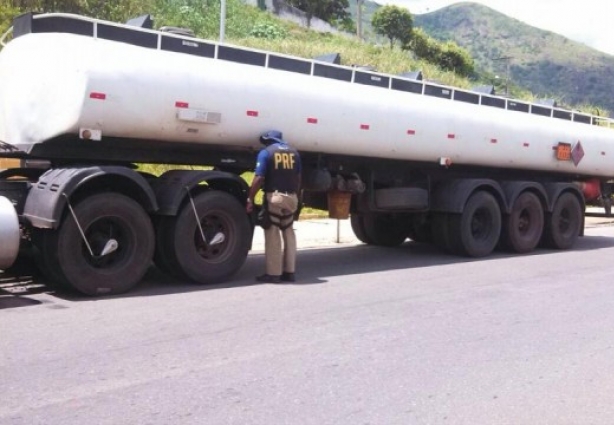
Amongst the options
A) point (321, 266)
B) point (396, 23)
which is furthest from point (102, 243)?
point (396, 23)

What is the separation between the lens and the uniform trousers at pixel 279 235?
868 centimetres

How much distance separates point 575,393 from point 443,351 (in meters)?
1.17

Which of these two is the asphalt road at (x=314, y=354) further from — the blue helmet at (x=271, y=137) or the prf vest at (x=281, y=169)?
the blue helmet at (x=271, y=137)

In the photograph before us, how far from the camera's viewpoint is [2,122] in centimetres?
831

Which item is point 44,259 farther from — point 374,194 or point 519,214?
point 519,214

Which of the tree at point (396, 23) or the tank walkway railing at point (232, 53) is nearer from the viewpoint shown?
the tank walkway railing at point (232, 53)

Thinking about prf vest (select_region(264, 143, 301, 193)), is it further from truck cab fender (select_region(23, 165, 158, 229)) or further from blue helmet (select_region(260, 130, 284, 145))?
truck cab fender (select_region(23, 165, 158, 229))

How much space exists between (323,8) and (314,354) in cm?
7367

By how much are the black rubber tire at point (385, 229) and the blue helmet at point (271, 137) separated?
457 centimetres

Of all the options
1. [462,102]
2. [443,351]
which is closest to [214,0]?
[462,102]

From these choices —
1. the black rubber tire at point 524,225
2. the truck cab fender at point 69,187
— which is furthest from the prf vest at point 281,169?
the black rubber tire at point 524,225

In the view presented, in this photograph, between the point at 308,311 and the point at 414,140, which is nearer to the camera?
the point at 308,311

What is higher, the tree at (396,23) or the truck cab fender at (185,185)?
the tree at (396,23)

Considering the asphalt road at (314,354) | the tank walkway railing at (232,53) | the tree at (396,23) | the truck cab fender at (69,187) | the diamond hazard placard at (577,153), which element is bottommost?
the asphalt road at (314,354)
